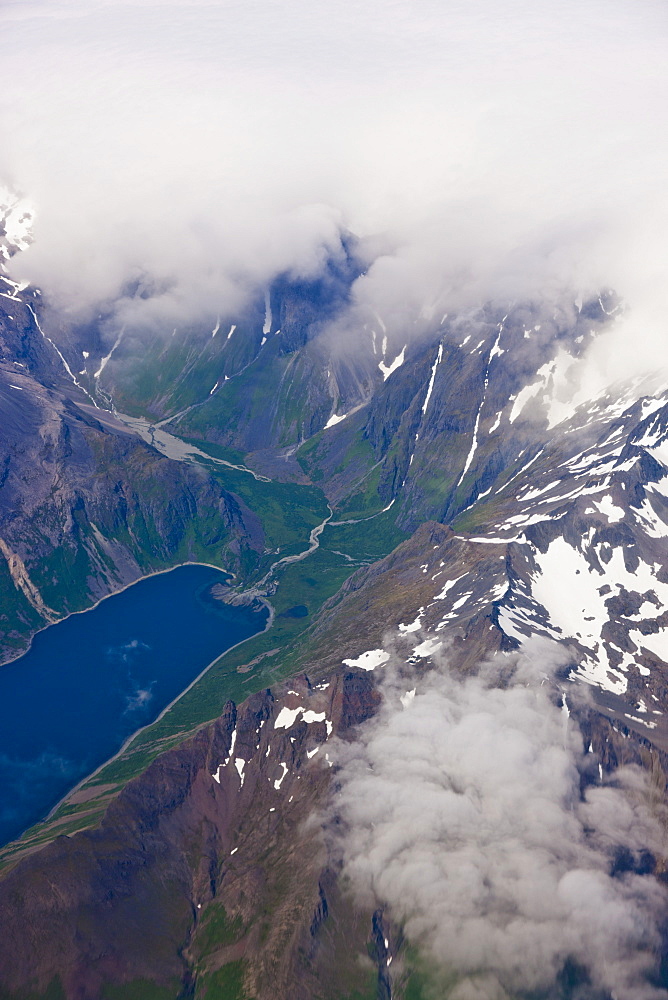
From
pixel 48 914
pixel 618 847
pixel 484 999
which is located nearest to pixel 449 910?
pixel 484 999

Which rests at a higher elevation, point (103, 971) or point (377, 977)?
point (103, 971)

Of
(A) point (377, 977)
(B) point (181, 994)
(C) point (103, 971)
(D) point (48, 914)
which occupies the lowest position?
(A) point (377, 977)

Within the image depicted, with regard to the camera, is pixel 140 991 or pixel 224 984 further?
pixel 224 984

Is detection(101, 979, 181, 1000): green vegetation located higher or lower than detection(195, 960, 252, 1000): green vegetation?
higher

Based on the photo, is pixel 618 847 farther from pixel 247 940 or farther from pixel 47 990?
pixel 47 990

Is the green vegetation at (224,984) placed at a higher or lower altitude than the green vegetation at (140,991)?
lower

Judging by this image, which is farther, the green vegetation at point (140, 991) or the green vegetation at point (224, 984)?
the green vegetation at point (140, 991)

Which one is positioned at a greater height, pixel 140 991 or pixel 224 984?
pixel 140 991

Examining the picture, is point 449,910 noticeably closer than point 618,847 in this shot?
Yes

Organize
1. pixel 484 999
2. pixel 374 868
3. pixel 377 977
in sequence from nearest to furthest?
1. pixel 484 999
2. pixel 377 977
3. pixel 374 868

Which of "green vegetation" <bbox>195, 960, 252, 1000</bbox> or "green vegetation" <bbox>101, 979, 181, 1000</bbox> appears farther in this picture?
"green vegetation" <bbox>101, 979, 181, 1000</bbox>

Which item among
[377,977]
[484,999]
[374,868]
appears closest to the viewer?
[484,999]
